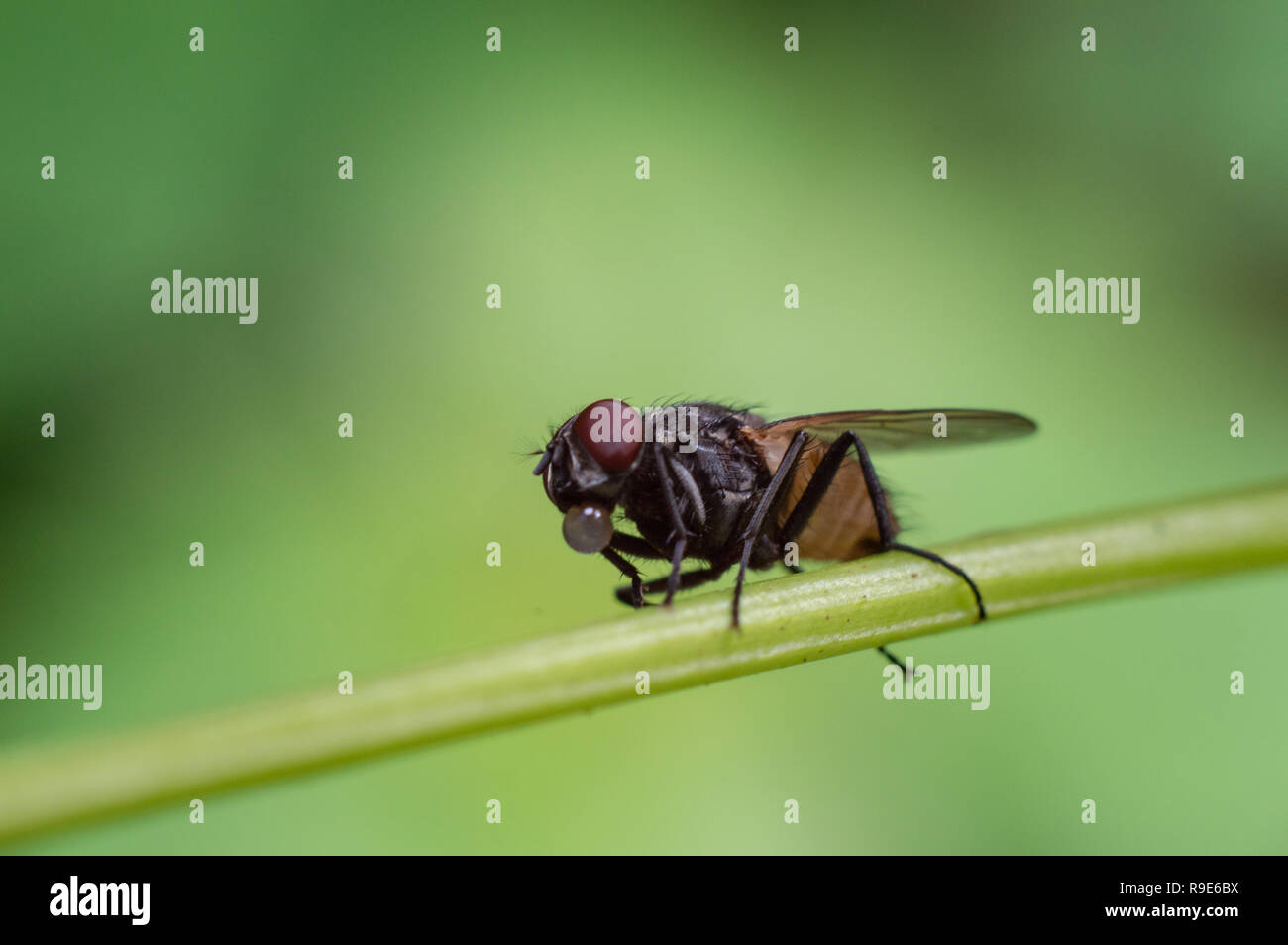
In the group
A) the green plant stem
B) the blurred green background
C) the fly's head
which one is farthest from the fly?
the green plant stem

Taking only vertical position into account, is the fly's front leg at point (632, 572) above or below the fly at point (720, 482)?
below

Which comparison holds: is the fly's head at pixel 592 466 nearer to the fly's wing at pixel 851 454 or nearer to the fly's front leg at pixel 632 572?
the fly's front leg at pixel 632 572

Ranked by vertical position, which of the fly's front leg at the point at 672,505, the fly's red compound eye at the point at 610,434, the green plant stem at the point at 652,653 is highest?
Result: the fly's red compound eye at the point at 610,434

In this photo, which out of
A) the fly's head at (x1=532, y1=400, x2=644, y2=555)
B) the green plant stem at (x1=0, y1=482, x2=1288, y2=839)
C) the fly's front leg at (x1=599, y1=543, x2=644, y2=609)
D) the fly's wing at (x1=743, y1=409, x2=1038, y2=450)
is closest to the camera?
the green plant stem at (x1=0, y1=482, x2=1288, y2=839)

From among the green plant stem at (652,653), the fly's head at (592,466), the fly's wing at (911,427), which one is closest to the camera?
the green plant stem at (652,653)

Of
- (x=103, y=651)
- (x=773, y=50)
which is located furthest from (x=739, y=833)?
(x=773, y=50)

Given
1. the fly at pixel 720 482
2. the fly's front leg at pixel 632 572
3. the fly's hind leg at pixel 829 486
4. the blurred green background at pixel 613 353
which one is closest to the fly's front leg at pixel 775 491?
the fly at pixel 720 482

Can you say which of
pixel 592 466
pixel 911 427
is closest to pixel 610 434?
pixel 592 466

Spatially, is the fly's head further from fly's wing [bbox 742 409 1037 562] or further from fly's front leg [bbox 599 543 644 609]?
fly's wing [bbox 742 409 1037 562]
